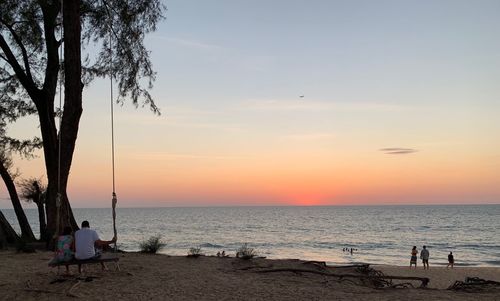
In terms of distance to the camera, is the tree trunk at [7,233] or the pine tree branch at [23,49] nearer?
the pine tree branch at [23,49]

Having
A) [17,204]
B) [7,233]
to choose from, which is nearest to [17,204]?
[17,204]

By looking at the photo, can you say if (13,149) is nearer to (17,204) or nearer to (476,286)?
(17,204)

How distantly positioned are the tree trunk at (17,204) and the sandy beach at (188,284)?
5.91m

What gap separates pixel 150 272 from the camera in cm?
1214

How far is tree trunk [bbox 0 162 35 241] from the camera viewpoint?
64.9 feet

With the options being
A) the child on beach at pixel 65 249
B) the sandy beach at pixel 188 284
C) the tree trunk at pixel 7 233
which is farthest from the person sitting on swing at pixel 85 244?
the tree trunk at pixel 7 233

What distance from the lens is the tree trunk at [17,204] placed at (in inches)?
779

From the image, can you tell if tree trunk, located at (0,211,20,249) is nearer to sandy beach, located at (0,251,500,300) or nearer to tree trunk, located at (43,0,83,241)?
sandy beach, located at (0,251,500,300)

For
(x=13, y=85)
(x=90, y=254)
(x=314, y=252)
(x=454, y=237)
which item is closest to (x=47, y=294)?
(x=90, y=254)

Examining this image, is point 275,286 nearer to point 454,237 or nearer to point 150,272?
point 150,272

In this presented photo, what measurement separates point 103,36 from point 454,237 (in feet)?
205

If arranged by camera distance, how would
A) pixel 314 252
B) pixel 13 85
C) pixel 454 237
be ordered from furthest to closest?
pixel 454 237, pixel 314 252, pixel 13 85

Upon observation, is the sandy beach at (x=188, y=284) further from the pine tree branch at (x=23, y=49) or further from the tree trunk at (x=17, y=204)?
the pine tree branch at (x=23, y=49)

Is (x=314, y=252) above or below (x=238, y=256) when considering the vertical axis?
below
